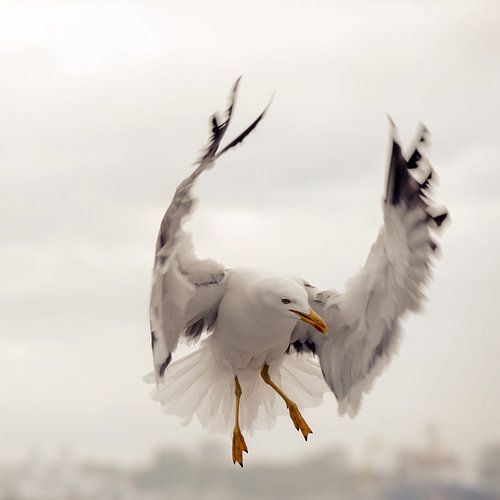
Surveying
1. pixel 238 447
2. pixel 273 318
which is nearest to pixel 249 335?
pixel 273 318

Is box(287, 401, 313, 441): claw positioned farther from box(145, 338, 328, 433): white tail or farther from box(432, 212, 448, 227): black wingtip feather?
box(432, 212, 448, 227): black wingtip feather

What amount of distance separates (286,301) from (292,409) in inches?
22.1

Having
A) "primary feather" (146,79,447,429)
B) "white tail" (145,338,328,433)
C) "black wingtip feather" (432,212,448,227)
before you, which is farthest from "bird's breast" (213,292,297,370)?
"black wingtip feather" (432,212,448,227)

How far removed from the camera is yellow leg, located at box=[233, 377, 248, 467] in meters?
3.82

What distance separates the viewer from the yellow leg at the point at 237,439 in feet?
12.5

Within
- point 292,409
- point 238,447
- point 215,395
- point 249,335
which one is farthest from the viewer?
point 215,395

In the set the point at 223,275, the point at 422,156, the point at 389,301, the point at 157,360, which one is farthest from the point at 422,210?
the point at 157,360

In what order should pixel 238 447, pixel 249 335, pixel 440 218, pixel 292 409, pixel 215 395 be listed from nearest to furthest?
pixel 440 218
pixel 249 335
pixel 238 447
pixel 292 409
pixel 215 395

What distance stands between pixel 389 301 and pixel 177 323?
645 mm

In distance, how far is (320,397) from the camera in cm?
426

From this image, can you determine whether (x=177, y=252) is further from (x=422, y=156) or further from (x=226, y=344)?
(x=422, y=156)

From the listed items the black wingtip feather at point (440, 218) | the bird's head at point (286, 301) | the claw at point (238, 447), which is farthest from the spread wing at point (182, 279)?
the black wingtip feather at point (440, 218)

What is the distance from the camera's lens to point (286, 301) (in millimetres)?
3580

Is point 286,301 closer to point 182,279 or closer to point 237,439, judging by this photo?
point 182,279
